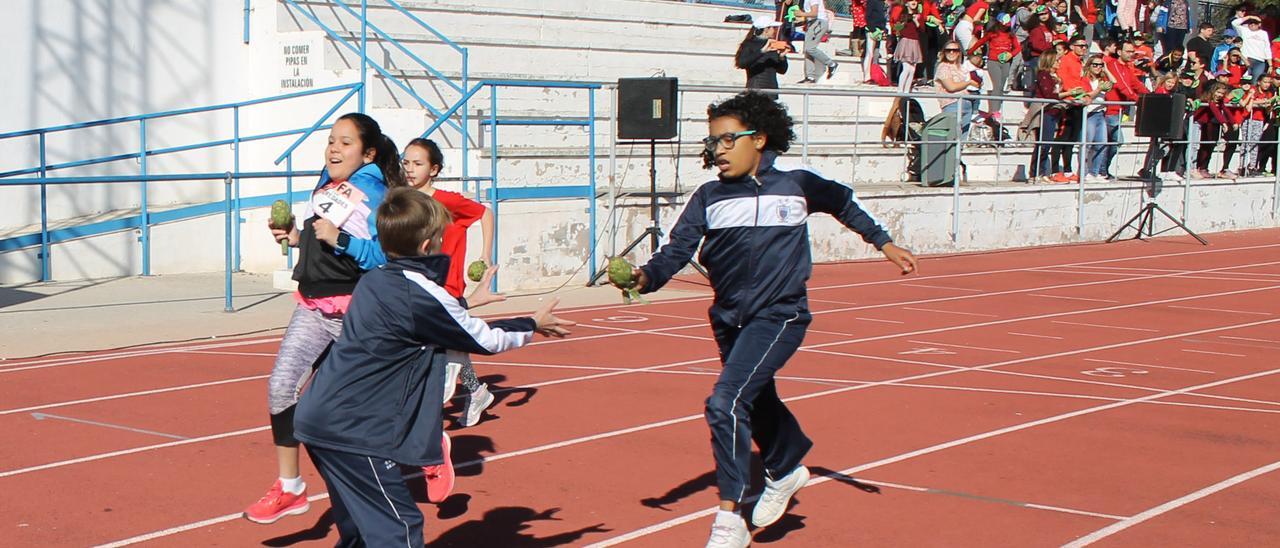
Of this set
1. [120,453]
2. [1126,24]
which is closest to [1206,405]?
[120,453]

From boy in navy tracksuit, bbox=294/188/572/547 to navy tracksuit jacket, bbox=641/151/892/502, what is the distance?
1395 millimetres

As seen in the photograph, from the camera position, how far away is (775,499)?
6.15 metres

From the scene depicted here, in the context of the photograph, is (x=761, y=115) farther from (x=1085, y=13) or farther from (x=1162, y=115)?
(x=1085, y=13)

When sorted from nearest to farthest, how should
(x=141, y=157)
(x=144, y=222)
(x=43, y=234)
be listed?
(x=43, y=234) → (x=144, y=222) → (x=141, y=157)

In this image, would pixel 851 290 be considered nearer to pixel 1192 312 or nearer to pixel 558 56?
pixel 1192 312

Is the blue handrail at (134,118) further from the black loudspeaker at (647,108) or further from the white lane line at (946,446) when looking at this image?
the white lane line at (946,446)

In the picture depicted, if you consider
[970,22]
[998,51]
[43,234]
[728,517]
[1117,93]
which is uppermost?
[970,22]

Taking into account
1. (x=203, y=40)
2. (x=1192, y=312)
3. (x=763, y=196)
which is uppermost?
(x=203, y=40)

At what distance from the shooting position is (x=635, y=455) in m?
7.81

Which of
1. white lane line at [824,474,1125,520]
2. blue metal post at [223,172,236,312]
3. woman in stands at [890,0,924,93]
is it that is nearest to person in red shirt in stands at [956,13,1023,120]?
woman in stands at [890,0,924,93]

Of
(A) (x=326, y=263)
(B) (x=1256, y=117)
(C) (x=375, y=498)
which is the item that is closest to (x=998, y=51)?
(B) (x=1256, y=117)

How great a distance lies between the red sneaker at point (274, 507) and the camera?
596 cm

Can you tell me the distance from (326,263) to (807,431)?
11.1 feet

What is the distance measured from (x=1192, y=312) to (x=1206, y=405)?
18.8 ft
